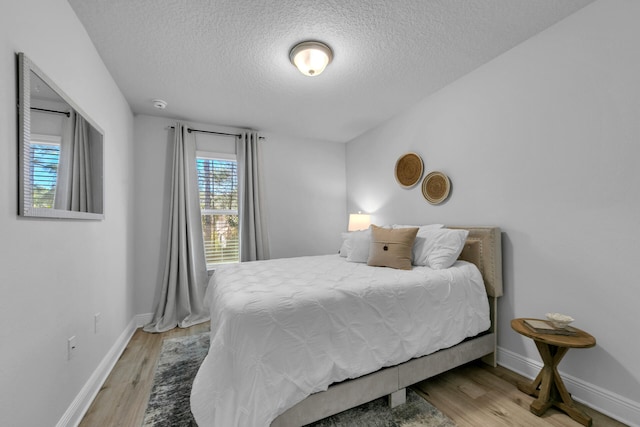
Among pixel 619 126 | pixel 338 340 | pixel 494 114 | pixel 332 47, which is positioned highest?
pixel 332 47

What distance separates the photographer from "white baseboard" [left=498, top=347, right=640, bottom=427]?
4.89ft

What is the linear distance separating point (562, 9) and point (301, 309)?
99.7 inches

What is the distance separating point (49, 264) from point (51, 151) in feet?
1.85

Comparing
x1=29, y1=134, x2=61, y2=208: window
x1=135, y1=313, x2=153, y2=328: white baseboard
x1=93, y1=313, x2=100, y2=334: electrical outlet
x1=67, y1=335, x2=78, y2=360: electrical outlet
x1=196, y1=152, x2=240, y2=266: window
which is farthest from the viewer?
x1=196, y1=152, x2=240, y2=266: window

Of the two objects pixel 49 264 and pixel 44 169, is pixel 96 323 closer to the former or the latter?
pixel 49 264

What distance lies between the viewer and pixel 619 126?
1564mm

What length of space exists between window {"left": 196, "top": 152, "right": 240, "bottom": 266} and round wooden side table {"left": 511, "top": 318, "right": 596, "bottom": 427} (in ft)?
10.6

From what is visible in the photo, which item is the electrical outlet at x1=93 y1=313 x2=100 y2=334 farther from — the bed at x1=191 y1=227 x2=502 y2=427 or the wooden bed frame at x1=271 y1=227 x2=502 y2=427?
the wooden bed frame at x1=271 y1=227 x2=502 y2=427

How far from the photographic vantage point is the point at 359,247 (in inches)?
104

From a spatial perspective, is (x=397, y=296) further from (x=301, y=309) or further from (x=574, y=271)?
(x=574, y=271)

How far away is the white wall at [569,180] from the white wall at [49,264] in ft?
9.68

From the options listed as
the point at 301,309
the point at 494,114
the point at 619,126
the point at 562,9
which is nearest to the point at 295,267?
the point at 301,309

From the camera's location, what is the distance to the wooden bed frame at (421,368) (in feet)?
4.50

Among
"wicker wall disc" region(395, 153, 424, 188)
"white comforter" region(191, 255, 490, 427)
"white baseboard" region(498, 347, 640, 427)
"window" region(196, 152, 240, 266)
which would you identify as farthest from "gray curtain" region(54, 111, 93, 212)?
"white baseboard" region(498, 347, 640, 427)
